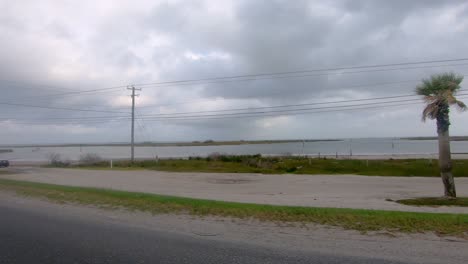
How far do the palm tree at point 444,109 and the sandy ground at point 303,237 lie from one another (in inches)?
477

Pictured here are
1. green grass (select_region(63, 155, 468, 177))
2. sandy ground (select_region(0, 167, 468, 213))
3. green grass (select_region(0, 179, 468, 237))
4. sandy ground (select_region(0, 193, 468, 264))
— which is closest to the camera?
sandy ground (select_region(0, 193, 468, 264))

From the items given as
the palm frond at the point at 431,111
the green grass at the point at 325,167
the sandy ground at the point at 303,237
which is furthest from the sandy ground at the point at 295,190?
the green grass at the point at 325,167

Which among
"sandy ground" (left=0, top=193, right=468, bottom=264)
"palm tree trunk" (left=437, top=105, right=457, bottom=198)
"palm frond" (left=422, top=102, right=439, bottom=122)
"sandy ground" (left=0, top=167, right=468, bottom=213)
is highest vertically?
"palm frond" (left=422, top=102, right=439, bottom=122)

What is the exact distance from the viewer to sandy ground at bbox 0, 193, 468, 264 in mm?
6340

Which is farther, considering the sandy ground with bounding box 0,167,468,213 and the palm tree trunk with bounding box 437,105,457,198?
the palm tree trunk with bounding box 437,105,457,198

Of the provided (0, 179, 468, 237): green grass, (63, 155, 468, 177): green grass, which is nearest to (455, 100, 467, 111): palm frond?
(0, 179, 468, 237): green grass

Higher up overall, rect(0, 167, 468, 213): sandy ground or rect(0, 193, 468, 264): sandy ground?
rect(0, 193, 468, 264): sandy ground

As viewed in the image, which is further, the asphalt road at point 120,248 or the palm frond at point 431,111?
the palm frond at point 431,111

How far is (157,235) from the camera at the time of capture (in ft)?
25.6

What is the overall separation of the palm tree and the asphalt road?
1450 centimetres

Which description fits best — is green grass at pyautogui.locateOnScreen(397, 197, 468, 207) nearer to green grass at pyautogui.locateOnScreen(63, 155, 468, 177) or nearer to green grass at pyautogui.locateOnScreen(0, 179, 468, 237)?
green grass at pyautogui.locateOnScreen(0, 179, 468, 237)

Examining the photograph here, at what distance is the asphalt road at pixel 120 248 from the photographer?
5.99 metres

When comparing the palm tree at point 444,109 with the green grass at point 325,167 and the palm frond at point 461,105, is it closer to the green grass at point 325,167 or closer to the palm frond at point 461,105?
the palm frond at point 461,105

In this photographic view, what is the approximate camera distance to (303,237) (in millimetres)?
7617
